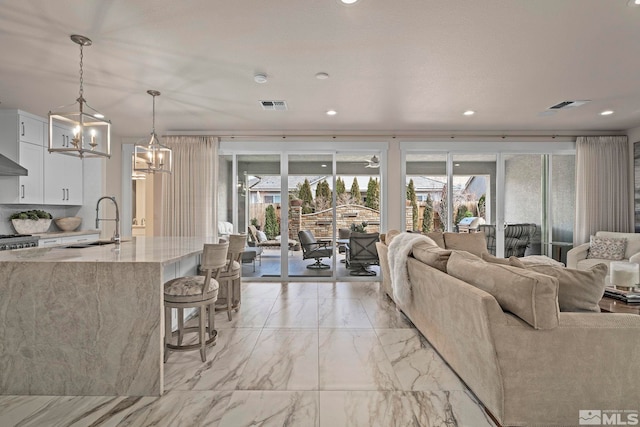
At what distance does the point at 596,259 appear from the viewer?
16.9 ft

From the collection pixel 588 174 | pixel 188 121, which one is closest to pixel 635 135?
pixel 588 174

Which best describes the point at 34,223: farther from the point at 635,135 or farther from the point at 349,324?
the point at 635,135

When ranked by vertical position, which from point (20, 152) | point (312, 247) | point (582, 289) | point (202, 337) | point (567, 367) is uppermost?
point (20, 152)

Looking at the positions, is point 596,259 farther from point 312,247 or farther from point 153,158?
point 153,158

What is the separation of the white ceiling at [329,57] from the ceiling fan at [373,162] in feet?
3.64

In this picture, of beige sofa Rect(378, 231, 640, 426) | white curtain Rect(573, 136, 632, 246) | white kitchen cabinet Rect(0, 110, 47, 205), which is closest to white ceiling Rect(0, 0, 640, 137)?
white kitchen cabinet Rect(0, 110, 47, 205)

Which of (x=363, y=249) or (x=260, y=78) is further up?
(x=260, y=78)

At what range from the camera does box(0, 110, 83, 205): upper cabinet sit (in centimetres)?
454

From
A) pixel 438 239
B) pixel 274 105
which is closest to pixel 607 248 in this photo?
pixel 438 239

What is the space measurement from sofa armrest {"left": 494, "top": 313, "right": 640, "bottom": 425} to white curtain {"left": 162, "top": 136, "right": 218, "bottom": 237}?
190 inches

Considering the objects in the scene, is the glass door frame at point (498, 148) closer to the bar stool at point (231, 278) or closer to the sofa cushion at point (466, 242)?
the sofa cushion at point (466, 242)

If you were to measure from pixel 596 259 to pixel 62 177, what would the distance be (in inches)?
317

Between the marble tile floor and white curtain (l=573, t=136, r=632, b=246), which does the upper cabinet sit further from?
white curtain (l=573, t=136, r=632, b=246)

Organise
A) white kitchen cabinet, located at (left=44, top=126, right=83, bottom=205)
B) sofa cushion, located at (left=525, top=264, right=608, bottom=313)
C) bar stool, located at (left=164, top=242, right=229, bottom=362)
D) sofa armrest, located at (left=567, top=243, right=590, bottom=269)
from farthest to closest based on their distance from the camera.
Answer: sofa armrest, located at (left=567, top=243, right=590, bottom=269) → white kitchen cabinet, located at (left=44, top=126, right=83, bottom=205) → bar stool, located at (left=164, top=242, right=229, bottom=362) → sofa cushion, located at (left=525, top=264, right=608, bottom=313)
